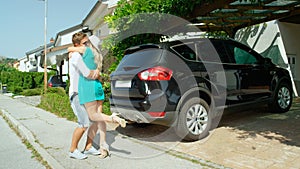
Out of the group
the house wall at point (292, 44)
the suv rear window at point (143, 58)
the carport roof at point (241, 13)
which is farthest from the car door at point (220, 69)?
the house wall at point (292, 44)

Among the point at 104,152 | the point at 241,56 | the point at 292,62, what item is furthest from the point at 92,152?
the point at 292,62

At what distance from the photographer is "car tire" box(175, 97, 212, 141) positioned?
4363mm

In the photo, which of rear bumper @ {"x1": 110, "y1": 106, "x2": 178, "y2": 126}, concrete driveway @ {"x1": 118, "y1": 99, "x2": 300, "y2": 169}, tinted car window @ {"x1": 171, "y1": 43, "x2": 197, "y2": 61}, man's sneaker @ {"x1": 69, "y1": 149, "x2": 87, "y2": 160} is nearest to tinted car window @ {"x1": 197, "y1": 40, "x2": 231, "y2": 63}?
tinted car window @ {"x1": 171, "y1": 43, "x2": 197, "y2": 61}

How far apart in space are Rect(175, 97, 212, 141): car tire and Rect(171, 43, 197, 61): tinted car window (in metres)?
0.78

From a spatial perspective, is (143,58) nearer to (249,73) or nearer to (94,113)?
(94,113)

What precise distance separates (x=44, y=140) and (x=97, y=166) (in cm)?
217

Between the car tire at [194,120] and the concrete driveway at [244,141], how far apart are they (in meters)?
0.15

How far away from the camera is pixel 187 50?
4809 millimetres

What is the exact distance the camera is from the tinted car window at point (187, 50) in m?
4.68

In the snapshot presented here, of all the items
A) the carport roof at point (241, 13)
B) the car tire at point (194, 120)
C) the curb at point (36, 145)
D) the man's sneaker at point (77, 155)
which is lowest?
the curb at point (36, 145)

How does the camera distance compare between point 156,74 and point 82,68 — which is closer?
point 82,68

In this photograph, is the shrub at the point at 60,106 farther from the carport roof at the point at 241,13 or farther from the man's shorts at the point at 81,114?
the carport roof at the point at 241,13

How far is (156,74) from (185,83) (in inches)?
22.5

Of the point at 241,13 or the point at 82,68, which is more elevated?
the point at 241,13
